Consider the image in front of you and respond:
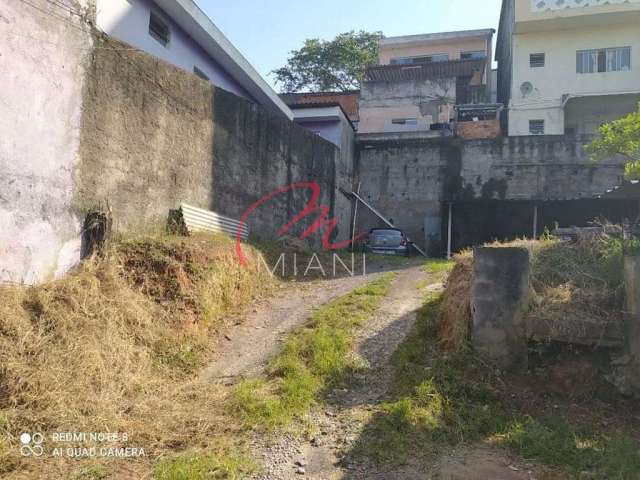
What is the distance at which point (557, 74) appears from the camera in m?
19.0

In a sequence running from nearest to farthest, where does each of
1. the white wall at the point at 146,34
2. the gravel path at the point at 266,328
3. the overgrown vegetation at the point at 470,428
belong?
the overgrown vegetation at the point at 470,428
the gravel path at the point at 266,328
the white wall at the point at 146,34

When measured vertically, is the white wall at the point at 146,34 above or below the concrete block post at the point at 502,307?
above

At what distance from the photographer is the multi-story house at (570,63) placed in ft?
60.0

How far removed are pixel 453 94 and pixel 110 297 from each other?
1889cm

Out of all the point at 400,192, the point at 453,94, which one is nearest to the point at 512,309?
the point at 400,192

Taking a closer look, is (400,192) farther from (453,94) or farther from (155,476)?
(155,476)

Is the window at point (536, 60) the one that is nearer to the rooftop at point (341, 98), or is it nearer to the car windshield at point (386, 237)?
the rooftop at point (341, 98)

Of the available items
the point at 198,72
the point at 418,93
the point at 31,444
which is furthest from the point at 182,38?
the point at 418,93

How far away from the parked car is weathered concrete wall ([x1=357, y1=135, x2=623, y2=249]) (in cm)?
252

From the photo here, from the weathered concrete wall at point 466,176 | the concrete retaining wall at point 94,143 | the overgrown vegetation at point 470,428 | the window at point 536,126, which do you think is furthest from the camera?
the window at point 536,126

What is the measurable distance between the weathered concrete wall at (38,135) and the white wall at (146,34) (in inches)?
85.1

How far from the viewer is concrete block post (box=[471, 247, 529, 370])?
15.5ft

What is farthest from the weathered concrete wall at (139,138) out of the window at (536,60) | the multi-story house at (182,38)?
the window at (536,60)

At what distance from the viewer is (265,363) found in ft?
17.3
